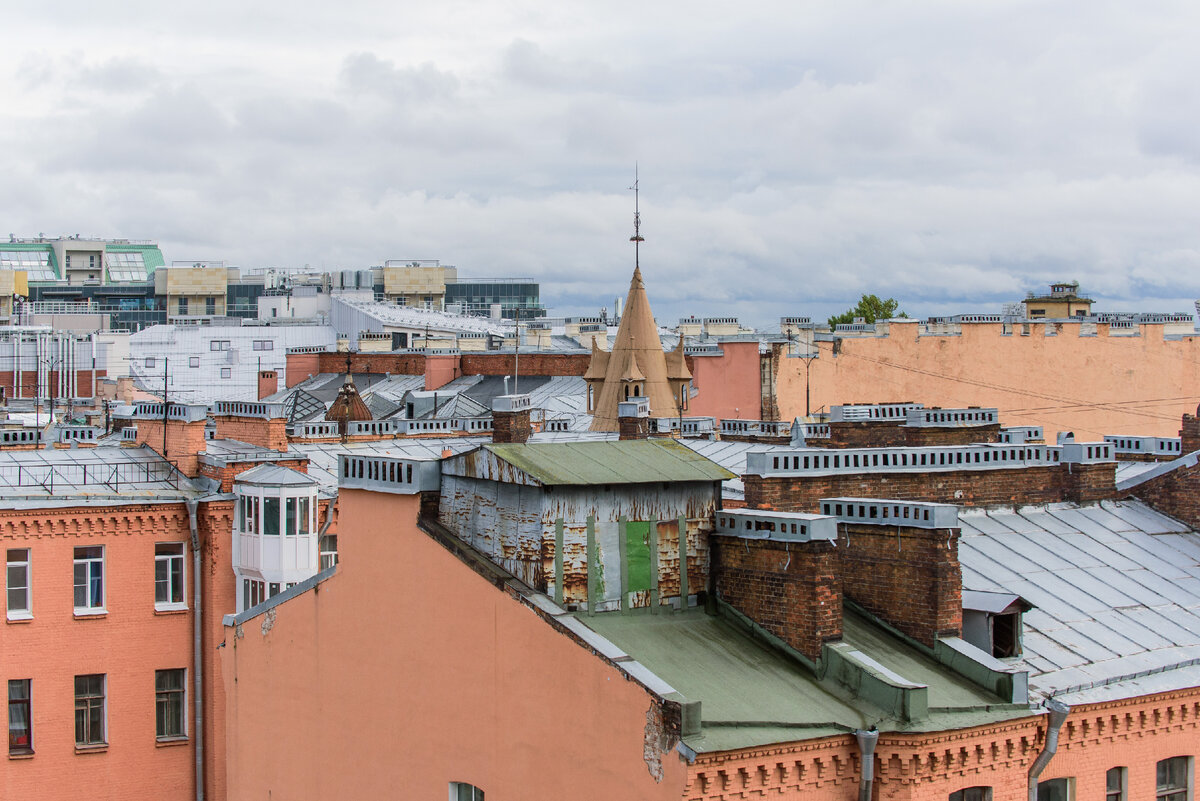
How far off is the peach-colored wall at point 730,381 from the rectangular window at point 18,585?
33.7 m

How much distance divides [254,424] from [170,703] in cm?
866

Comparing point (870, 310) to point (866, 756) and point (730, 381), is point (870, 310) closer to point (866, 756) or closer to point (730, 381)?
point (730, 381)

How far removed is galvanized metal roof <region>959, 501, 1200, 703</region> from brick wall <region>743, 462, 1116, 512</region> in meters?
0.24

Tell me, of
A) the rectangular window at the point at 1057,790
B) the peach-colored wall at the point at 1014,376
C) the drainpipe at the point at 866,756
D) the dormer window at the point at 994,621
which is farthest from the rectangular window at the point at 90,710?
the peach-colored wall at the point at 1014,376

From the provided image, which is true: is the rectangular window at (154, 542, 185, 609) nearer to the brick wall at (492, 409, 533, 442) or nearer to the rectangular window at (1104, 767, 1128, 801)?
the brick wall at (492, 409, 533, 442)

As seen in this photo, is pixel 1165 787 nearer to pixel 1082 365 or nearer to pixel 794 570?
pixel 794 570

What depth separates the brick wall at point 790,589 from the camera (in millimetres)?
19344

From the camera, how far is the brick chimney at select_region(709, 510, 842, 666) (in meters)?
19.3

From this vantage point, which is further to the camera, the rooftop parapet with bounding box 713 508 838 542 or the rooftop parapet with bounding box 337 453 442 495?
the rooftop parapet with bounding box 337 453 442 495

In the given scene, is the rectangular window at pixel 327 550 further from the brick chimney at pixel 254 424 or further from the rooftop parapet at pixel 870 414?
the rooftop parapet at pixel 870 414

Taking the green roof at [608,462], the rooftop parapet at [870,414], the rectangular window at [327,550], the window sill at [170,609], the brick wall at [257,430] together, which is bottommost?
the window sill at [170,609]

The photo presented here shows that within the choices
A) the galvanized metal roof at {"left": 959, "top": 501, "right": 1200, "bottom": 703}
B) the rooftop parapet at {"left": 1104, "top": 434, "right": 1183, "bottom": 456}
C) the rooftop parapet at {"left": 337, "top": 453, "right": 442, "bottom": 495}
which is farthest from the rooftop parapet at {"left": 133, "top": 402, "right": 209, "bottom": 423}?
the rooftop parapet at {"left": 1104, "top": 434, "right": 1183, "bottom": 456}

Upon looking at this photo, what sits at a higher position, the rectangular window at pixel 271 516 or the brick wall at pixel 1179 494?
the brick wall at pixel 1179 494

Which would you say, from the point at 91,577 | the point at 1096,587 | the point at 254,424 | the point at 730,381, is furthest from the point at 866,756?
the point at 730,381
